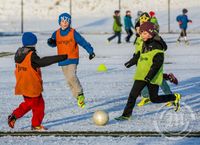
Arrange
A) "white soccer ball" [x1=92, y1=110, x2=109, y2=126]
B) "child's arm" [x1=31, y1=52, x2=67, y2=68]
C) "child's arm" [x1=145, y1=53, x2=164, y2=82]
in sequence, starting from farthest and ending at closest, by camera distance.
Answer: "child's arm" [x1=145, y1=53, x2=164, y2=82] → "white soccer ball" [x1=92, y1=110, x2=109, y2=126] → "child's arm" [x1=31, y1=52, x2=67, y2=68]

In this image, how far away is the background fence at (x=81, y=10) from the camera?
4856 centimetres

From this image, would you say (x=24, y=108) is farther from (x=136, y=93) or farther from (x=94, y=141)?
Result: (x=136, y=93)

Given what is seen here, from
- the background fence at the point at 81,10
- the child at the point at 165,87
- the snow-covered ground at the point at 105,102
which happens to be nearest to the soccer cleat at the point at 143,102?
the child at the point at 165,87

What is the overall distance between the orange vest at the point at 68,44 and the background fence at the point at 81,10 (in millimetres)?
36587

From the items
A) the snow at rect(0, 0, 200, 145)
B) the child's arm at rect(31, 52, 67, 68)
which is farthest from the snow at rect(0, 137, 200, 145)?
the child's arm at rect(31, 52, 67, 68)

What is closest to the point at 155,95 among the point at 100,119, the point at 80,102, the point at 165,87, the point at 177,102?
the point at 177,102

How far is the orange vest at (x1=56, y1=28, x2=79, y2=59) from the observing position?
10.2m

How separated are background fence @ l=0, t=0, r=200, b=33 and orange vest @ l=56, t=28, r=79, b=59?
36.6 m

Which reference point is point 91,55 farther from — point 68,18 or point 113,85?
point 113,85

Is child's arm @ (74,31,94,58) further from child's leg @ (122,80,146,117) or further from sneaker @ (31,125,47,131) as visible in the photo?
sneaker @ (31,125,47,131)

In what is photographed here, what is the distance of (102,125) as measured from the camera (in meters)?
8.37

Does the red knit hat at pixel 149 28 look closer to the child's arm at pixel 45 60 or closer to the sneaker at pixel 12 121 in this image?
the child's arm at pixel 45 60

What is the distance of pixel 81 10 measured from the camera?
54.2 metres

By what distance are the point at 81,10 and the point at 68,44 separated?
44.3m
